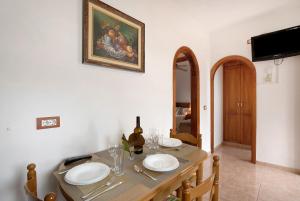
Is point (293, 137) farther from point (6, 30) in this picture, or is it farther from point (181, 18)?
point (6, 30)

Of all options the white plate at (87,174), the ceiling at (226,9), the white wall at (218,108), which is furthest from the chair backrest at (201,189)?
the white wall at (218,108)

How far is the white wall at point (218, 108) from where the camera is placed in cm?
395

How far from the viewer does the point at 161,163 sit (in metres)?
1.24

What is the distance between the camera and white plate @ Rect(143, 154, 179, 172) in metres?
1.11

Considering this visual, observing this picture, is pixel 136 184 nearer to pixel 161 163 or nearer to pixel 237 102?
pixel 161 163

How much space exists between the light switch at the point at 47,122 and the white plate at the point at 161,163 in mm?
797

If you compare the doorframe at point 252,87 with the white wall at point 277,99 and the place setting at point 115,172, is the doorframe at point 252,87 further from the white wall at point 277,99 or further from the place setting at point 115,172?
the place setting at point 115,172

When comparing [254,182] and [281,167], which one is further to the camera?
[281,167]

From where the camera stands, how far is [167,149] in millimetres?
1580

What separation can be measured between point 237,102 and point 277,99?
1287mm

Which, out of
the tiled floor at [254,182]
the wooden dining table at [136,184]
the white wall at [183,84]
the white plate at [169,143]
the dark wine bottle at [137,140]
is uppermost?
the white wall at [183,84]

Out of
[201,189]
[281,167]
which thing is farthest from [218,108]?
[201,189]

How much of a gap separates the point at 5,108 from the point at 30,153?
37 cm

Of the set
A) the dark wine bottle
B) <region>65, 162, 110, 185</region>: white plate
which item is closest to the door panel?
the dark wine bottle
